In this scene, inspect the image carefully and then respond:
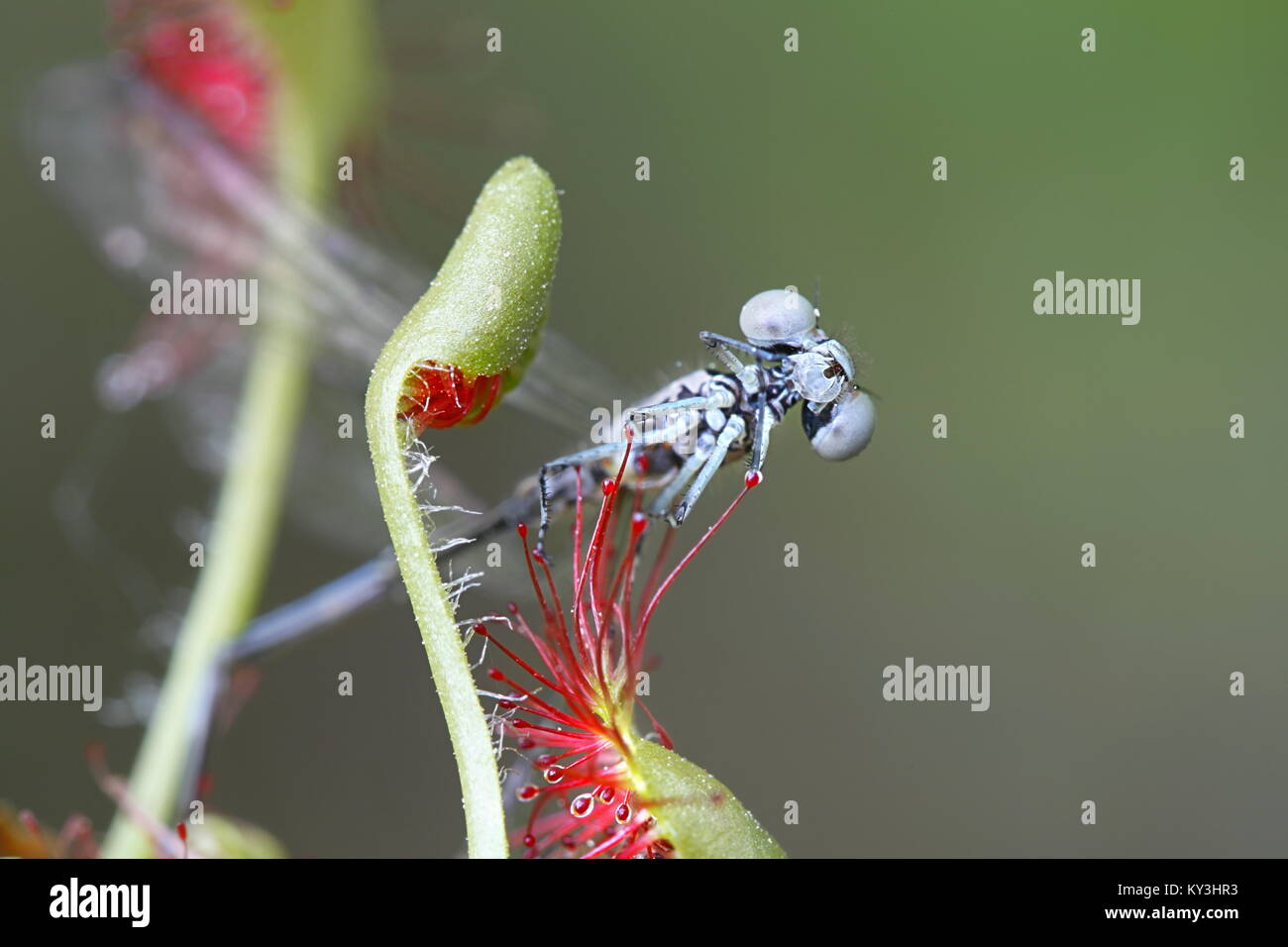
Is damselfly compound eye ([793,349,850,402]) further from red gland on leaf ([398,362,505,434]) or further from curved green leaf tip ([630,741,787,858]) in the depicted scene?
curved green leaf tip ([630,741,787,858])

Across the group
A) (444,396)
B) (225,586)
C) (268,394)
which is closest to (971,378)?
(268,394)

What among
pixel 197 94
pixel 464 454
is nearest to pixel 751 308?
pixel 197 94

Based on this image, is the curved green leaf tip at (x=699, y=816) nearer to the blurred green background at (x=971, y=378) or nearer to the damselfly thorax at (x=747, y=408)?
the damselfly thorax at (x=747, y=408)

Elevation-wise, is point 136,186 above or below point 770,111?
below

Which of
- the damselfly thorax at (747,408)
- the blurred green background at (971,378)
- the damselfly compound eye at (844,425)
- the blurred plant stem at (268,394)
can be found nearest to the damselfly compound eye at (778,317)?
the damselfly thorax at (747,408)

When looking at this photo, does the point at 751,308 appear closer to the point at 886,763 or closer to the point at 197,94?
the point at 197,94

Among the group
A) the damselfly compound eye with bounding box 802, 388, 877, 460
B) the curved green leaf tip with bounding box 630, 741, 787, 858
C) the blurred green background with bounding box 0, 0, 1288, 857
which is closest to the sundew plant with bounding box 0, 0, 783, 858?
the curved green leaf tip with bounding box 630, 741, 787, 858
